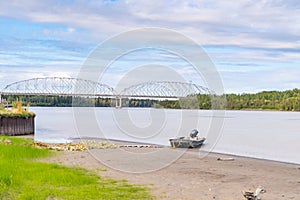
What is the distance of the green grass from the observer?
12.2 metres

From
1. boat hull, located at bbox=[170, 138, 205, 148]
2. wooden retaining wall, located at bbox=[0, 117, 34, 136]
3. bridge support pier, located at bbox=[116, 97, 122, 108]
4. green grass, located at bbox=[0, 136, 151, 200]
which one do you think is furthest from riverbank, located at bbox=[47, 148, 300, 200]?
bridge support pier, located at bbox=[116, 97, 122, 108]

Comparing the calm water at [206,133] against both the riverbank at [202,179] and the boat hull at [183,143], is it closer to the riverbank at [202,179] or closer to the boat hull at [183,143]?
the boat hull at [183,143]

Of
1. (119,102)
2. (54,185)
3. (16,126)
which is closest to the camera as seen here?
(54,185)

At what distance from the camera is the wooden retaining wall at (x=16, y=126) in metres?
36.6

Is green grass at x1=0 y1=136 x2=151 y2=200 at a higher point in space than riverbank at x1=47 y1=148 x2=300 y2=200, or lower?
higher

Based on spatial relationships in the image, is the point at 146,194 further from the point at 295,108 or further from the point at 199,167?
the point at 295,108

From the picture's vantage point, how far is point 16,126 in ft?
127

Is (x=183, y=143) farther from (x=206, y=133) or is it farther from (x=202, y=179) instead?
(x=206, y=133)

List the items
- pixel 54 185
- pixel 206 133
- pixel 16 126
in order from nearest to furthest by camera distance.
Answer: pixel 54 185, pixel 16 126, pixel 206 133

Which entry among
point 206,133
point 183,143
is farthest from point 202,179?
point 206,133

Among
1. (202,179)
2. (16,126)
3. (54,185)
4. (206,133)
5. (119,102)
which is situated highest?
(119,102)

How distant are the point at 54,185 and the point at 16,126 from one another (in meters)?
26.3

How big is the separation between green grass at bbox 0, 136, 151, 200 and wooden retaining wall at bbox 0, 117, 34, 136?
1980 cm

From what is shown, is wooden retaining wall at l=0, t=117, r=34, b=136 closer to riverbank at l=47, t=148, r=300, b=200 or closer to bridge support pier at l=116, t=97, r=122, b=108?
riverbank at l=47, t=148, r=300, b=200
